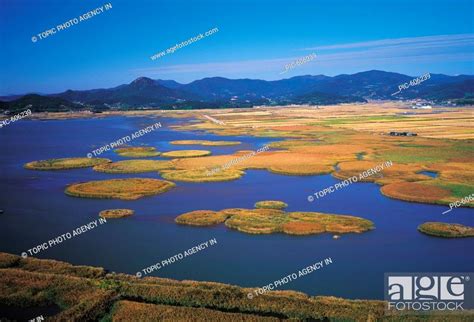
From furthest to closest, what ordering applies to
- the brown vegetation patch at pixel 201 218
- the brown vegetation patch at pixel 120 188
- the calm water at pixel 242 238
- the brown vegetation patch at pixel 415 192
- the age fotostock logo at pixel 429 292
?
1. the brown vegetation patch at pixel 120 188
2. the brown vegetation patch at pixel 415 192
3. the brown vegetation patch at pixel 201 218
4. the calm water at pixel 242 238
5. the age fotostock logo at pixel 429 292

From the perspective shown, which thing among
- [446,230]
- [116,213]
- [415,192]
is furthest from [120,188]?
[446,230]

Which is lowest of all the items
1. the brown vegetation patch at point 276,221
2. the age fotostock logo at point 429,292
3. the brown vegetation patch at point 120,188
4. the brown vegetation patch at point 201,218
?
the age fotostock logo at point 429,292

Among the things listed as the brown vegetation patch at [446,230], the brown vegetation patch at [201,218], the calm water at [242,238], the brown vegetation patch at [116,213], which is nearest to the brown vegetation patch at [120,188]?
the calm water at [242,238]

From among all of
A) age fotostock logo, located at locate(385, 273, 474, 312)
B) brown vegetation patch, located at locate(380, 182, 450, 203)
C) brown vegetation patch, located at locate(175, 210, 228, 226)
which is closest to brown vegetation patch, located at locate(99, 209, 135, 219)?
brown vegetation patch, located at locate(175, 210, 228, 226)

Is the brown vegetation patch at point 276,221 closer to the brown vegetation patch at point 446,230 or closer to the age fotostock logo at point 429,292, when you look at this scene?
the brown vegetation patch at point 446,230

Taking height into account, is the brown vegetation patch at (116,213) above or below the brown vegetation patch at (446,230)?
above

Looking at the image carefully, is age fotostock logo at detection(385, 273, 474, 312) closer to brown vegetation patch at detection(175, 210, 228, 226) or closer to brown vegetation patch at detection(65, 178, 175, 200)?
brown vegetation patch at detection(175, 210, 228, 226)
